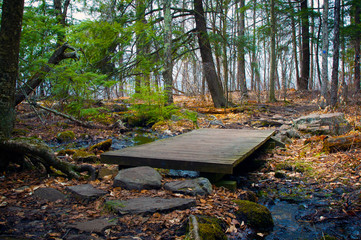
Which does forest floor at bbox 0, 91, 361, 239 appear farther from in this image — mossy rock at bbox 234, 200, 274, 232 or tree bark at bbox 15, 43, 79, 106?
tree bark at bbox 15, 43, 79, 106

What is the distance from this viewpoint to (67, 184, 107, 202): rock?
3191 mm

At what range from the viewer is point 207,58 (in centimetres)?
1412

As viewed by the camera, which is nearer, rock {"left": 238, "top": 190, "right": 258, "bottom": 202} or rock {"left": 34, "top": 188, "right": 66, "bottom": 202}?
rock {"left": 34, "top": 188, "right": 66, "bottom": 202}

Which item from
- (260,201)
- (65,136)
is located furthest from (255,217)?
(65,136)

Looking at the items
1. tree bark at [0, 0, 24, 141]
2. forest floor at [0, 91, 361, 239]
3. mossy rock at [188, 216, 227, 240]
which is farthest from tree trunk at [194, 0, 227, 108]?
mossy rock at [188, 216, 227, 240]

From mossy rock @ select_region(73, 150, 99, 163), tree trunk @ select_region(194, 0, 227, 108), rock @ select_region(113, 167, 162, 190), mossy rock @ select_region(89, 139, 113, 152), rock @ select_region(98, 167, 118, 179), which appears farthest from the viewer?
tree trunk @ select_region(194, 0, 227, 108)

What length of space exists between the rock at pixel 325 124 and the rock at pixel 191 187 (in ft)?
16.9

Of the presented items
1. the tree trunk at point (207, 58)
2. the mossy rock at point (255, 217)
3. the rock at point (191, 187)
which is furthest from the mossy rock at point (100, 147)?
the tree trunk at point (207, 58)

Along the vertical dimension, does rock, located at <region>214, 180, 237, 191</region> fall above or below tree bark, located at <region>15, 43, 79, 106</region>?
below

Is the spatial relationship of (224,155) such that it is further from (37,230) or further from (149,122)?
(149,122)

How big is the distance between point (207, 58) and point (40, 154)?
11.3m

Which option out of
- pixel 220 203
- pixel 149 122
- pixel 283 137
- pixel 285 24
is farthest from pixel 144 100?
pixel 285 24

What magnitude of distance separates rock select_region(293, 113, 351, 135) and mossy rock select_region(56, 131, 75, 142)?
6742 millimetres

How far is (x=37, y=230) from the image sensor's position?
2453mm
